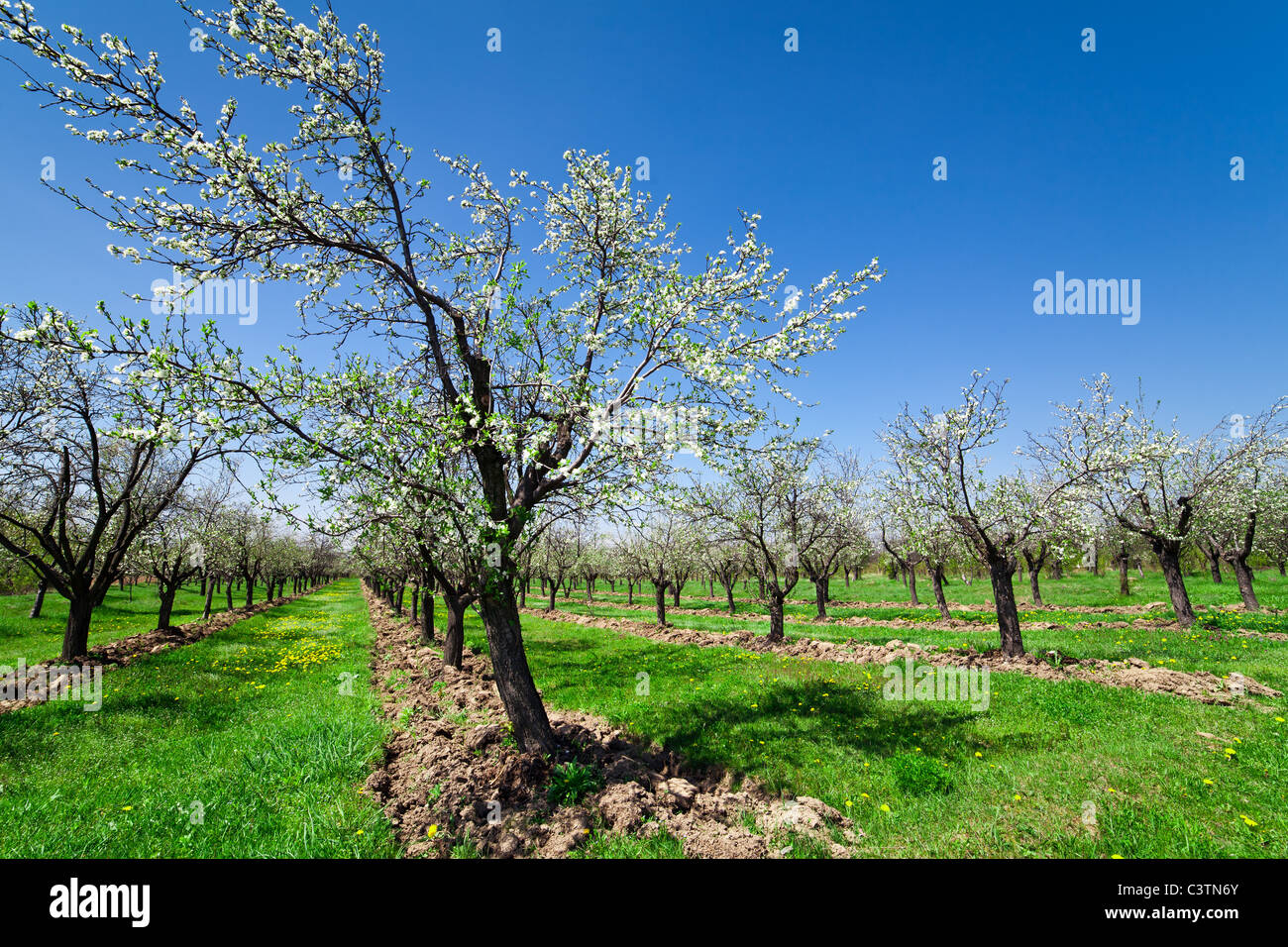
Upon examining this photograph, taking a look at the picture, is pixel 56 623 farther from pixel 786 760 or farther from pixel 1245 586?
pixel 1245 586

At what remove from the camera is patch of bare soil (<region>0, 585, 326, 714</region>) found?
38.6ft

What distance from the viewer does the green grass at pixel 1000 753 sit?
5.73 meters

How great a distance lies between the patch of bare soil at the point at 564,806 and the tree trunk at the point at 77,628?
13.7m

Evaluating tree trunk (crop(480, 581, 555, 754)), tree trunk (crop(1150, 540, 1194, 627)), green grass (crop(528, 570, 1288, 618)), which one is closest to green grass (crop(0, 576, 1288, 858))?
tree trunk (crop(480, 581, 555, 754))

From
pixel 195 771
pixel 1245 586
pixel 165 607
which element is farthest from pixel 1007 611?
pixel 165 607

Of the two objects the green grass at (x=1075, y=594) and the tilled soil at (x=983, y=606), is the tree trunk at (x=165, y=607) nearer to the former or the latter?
the tilled soil at (x=983, y=606)

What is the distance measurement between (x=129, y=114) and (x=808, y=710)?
14392 millimetres

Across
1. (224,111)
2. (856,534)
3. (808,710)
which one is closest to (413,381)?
(224,111)

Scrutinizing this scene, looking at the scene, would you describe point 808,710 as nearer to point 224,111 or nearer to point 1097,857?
point 1097,857

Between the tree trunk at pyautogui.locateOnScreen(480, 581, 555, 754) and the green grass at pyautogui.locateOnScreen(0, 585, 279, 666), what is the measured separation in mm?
19248

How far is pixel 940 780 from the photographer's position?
23.2 ft

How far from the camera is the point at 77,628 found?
15516mm

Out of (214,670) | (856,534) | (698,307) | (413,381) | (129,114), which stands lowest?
(214,670)

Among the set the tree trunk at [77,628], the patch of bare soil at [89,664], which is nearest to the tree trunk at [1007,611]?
the patch of bare soil at [89,664]
